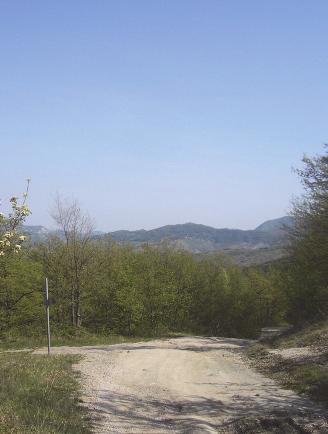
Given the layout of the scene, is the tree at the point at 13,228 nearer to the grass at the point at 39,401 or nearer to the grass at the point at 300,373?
the grass at the point at 39,401

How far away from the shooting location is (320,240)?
21906 millimetres

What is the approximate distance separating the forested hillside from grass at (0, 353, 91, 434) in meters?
6.52

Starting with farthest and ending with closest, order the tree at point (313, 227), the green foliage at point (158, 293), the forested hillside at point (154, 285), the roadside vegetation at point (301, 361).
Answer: the green foliage at point (158, 293), the forested hillside at point (154, 285), the tree at point (313, 227), the roadside vegetation at point (301, 361)

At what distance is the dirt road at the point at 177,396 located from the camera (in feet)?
32.1

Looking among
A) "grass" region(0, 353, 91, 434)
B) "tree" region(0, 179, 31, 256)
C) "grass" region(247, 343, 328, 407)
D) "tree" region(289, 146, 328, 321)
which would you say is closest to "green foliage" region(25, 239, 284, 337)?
"tree" region(289, 146, 328, 321)

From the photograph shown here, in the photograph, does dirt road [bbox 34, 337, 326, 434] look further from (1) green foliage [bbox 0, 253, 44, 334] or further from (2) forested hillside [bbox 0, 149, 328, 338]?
(1) green foliage [bbox 0, 253, 44, 334]

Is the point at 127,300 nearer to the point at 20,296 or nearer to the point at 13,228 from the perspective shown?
the point at 20,296

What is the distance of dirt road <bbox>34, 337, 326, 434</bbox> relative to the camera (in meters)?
9.77

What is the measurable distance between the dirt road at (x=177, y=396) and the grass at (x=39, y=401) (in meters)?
0.48

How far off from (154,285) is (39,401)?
35721 millimetres

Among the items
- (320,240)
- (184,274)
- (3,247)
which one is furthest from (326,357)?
(184,274)

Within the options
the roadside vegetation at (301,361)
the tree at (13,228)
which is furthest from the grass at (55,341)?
the tree at (13,228)

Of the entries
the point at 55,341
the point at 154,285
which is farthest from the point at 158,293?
the point at 55,341

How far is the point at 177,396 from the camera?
40.6 feet
